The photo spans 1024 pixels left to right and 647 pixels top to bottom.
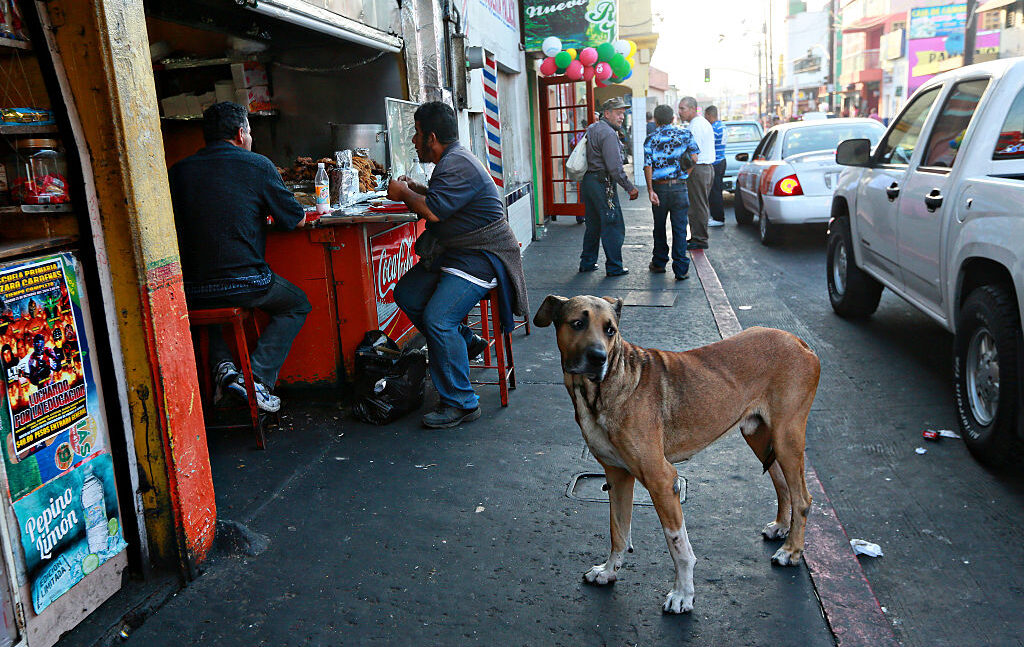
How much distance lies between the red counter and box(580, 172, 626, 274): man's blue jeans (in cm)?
432

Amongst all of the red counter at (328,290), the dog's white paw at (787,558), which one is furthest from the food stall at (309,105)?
the dog's white paw at (787,558)

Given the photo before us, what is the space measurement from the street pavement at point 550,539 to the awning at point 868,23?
55141 millimetres

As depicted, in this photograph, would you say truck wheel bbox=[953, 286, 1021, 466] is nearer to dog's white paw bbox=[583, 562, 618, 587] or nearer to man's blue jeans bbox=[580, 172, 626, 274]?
dog's white paw bbox=[583, 562, 618, 587]

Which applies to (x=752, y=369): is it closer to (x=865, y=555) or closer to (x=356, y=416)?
(x=865, y=555)

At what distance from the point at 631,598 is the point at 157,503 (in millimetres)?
1935

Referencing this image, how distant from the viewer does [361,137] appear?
8109mm

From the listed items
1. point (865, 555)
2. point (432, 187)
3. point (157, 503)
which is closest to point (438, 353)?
point (432, 187)

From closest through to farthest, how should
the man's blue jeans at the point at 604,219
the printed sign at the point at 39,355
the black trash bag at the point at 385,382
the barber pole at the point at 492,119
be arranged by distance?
the printed sign at the point at 39,355, the black trash bag at the point at 385,382, the man's blue jeans at the point at 604,219, the barber pole at the point at 492,119

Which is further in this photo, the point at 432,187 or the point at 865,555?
the point at 432,187

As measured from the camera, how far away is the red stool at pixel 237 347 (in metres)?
4.64

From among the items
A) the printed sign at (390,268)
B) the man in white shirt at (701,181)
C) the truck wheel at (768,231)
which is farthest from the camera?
the truck wheel at (768,231)

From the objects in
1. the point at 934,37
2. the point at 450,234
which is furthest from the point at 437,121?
the point at 934,37

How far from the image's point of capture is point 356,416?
529 cm

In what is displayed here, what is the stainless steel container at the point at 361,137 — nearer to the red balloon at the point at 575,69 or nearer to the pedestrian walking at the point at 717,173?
the red balloon at the point at 575,69
